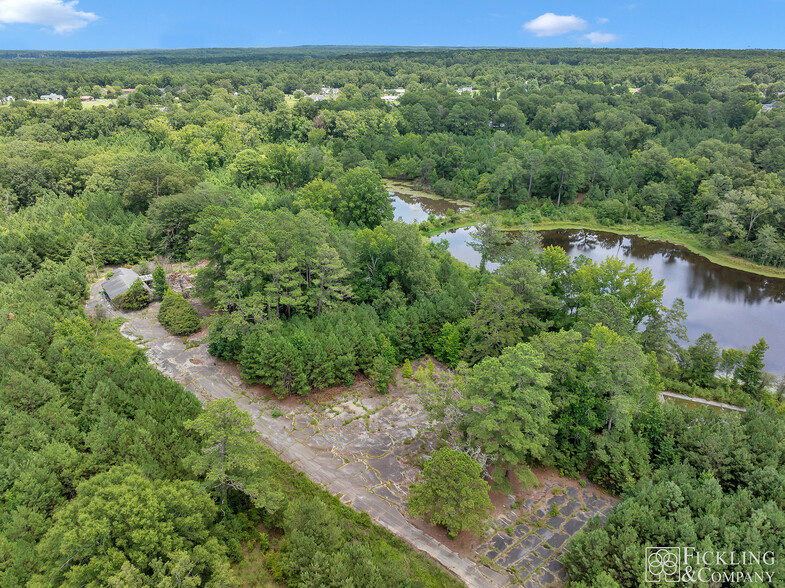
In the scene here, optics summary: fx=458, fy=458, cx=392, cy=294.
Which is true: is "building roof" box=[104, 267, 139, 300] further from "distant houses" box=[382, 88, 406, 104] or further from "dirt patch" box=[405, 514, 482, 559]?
"distant houses" box=[382, 88, 406, 104]

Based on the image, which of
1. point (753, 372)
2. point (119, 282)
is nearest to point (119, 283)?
point (119, 282)

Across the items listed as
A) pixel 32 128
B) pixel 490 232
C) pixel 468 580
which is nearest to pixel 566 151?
pixel 490 232

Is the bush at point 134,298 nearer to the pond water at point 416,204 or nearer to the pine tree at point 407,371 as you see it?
the pine tree at point 407,371

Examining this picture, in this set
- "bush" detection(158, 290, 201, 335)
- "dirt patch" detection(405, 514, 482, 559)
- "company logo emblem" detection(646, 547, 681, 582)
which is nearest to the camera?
"company logo emblem" detection(646, 547, 681, 582)

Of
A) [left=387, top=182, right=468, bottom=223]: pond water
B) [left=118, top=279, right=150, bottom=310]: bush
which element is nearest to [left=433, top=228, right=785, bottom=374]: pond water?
[left=387, top=182, right=468, bottom=223]: pond water

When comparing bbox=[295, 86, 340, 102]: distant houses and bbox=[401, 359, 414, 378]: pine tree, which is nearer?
bbox=[401, 359, 414, 378]: pine tree

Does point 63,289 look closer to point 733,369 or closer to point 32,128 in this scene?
point 733,369
